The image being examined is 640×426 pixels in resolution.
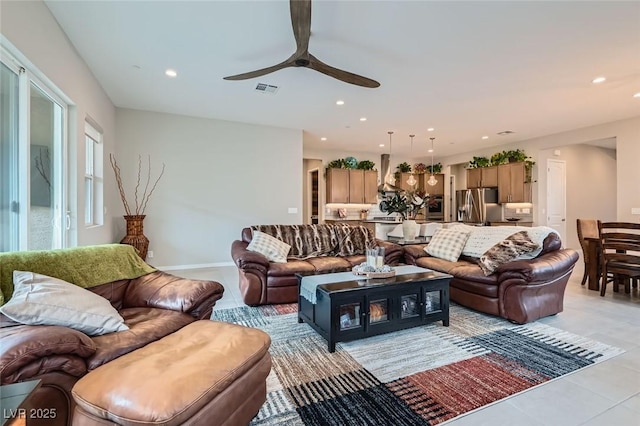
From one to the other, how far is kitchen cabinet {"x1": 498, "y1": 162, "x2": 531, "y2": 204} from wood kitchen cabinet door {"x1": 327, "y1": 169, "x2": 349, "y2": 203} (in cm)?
380

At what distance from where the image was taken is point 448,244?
13.1 ft

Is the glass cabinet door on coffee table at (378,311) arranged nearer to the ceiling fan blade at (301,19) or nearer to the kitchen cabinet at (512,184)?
the ceiling fan blade at (301,19)

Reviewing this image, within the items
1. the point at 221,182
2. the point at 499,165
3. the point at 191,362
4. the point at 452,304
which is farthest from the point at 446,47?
the point at 499,165

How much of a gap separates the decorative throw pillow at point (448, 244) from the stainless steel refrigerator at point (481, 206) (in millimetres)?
4247

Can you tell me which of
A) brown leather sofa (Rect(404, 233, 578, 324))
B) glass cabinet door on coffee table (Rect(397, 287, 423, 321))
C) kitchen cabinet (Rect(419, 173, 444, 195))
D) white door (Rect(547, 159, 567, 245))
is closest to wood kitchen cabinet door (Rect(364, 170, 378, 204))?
kitchen cabinet (Rect(419, 173, 444, 195))

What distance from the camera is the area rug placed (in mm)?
1762

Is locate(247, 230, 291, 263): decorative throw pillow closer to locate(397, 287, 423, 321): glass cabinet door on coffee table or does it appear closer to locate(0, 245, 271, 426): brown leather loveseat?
locate(0, 245, 271, 426): brown leather loveseat

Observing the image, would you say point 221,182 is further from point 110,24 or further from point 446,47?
point 446,47

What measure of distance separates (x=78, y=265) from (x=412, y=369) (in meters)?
2.44

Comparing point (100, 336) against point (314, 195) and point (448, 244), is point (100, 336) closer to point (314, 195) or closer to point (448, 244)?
point (448, 244)

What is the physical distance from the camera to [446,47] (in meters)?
3.12

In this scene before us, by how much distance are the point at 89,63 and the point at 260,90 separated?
6.53 feet

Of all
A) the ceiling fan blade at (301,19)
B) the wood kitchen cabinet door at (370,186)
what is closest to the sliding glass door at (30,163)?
the ceiling fan blade at (301,19)

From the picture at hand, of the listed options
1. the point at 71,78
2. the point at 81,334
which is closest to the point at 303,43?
the point at 81,334
